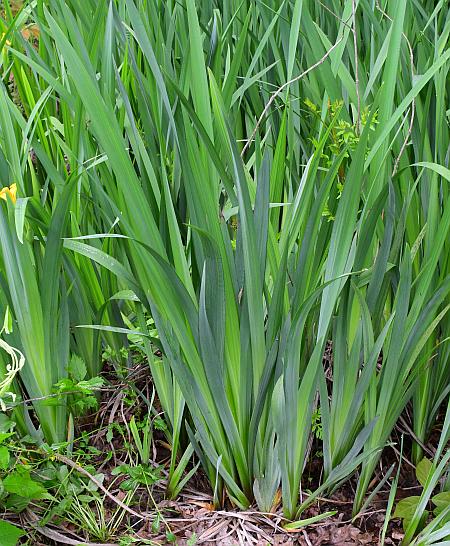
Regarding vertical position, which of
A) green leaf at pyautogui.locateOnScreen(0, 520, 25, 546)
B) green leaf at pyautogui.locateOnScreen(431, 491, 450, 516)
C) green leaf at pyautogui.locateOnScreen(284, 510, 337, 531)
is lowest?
green leaf at pyautogui.locateOnScreen(284, 510, 337, 531)

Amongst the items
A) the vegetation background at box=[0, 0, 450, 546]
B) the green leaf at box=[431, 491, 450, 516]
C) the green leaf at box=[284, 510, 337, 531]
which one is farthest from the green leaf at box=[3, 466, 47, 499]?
the green leaf at box=[431, 491, 450, 516]

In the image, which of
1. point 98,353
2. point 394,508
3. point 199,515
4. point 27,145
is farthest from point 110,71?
point 394,508

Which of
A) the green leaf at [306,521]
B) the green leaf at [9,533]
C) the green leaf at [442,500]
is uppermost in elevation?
the green leaf at [9,533]

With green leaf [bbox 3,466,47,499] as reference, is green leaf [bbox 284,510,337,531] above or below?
below

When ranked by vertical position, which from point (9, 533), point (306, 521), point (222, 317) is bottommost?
point (306, 521)

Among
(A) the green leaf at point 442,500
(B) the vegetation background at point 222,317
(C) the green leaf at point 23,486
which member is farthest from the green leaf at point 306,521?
(C) the green leaf at point 23,486

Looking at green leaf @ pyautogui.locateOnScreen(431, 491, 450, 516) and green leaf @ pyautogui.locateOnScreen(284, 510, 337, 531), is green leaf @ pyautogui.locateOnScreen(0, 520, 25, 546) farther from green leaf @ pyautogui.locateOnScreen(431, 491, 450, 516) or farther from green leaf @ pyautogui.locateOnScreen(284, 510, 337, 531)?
green leaf @ pyautogui.locateOnScreen(431, 491, 450, 516)

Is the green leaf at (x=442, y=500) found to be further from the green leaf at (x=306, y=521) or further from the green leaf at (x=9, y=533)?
the green leaf at (x=9, y=533)

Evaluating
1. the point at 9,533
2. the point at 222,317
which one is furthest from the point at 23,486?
the point at 222,317

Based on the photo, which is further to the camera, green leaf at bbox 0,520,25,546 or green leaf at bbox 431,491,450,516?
green leaf at bbox 431,491,450,516

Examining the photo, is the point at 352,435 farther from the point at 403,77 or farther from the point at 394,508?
the point at 403,77

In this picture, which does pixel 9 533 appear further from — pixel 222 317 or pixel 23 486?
pixel 222 317

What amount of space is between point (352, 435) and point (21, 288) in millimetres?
554

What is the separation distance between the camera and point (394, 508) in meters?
1.09
